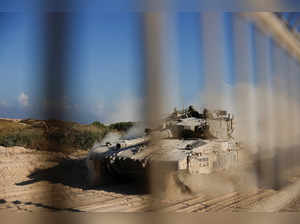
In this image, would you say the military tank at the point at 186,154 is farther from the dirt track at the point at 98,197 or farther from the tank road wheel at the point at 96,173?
the dirt track at the point at 98,197


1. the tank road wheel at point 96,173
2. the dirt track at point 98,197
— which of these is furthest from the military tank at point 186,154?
the dirt track at point 98,197

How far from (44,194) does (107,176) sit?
225 inches

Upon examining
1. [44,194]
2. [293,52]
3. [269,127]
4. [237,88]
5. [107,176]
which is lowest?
[107,176]

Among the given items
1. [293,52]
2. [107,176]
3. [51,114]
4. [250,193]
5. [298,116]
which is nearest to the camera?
[51,114]

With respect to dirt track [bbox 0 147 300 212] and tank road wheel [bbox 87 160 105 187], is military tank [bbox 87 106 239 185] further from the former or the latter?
dirt track [bbox 0 147 300 212]

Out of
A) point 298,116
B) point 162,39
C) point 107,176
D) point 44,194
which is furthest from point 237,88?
point 107,176

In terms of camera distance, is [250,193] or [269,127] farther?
[250,193]

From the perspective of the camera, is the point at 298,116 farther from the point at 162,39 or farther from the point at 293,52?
the point at 162,39

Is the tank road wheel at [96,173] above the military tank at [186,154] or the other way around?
the other way around

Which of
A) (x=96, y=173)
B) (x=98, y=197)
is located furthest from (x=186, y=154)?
(x=96, y=173)

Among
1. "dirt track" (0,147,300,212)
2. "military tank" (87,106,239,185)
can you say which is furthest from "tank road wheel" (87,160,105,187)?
"dirt track" (0,147,300,212)

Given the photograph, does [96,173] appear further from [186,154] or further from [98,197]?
[186,154]

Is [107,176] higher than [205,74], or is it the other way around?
[205,74]

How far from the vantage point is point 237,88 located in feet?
2.81
